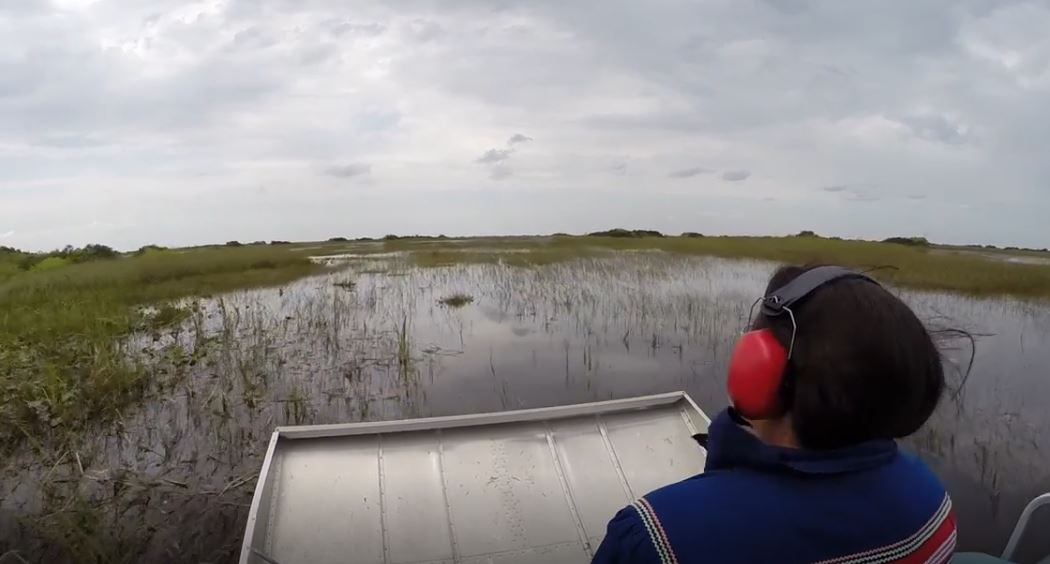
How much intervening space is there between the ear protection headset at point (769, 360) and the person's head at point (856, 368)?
0.04 ft

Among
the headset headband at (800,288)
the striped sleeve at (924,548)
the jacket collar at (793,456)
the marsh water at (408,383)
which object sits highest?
the headset headband at (800,288)

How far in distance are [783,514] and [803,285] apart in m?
0.41

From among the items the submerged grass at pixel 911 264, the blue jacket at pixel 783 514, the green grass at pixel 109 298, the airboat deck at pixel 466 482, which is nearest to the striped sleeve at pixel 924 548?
the blue jacket at pixel 783 514

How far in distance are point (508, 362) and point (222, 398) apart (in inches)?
148

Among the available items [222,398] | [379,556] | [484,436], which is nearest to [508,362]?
[222,398]

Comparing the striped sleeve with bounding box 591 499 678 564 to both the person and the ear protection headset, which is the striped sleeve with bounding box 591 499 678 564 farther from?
the ear protection headset

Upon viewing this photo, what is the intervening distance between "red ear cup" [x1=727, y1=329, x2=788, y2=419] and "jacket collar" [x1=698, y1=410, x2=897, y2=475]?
Answer: 0.05m

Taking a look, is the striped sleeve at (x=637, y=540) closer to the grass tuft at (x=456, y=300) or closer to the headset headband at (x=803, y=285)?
the headset headband at (x=803, y=285)

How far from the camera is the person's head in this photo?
107 cm

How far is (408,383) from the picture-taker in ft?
26.4

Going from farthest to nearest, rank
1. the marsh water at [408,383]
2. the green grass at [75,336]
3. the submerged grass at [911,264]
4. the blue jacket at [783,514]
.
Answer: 1. the submerged grass at [911,264]
2. the green grass at [75,336]
3. the marsh water at [408,383]
4. the blue jacket at [783,514]

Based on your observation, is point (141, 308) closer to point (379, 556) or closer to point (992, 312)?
point (379, 556)

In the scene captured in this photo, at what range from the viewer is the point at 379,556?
12.2 feet

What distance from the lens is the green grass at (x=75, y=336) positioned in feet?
19.7
